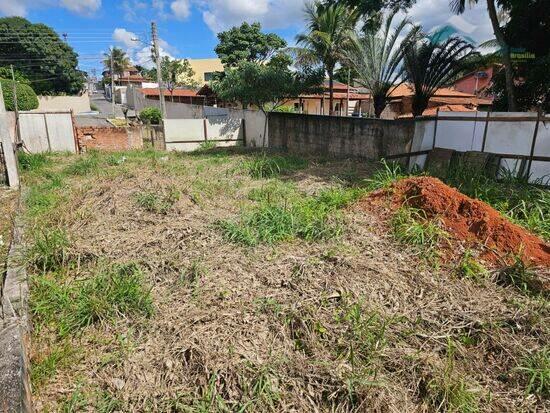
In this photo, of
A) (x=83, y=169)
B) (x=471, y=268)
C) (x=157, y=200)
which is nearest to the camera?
(x=471, y=268)

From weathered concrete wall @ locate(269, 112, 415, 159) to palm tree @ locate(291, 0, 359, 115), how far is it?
107 inches

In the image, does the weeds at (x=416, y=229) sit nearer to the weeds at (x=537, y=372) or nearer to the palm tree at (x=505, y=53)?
the weeds at (x=537, y=372)

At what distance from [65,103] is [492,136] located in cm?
3759

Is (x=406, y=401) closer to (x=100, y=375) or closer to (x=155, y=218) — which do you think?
(x=100, y=375)

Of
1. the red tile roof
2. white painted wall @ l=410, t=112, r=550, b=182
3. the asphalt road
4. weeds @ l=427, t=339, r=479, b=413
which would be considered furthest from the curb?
the asphalt road

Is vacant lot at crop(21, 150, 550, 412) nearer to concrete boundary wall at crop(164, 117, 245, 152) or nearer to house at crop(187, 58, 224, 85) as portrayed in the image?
concrete boundary wall at crop(164, 117, 245, 152)

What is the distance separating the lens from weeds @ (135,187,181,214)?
4.87 meters

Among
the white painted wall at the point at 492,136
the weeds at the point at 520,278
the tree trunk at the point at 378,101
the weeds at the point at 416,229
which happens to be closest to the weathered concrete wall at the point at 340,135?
the white painted wall at the point at 492,136

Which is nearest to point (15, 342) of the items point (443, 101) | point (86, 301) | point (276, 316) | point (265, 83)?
point (86, 301)

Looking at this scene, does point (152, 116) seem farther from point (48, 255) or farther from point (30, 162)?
point (48, 255)

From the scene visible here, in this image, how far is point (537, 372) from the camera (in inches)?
91.9

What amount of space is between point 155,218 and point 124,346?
2235mm

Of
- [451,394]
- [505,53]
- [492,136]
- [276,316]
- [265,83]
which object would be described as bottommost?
[451,394]

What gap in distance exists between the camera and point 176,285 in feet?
10.9
